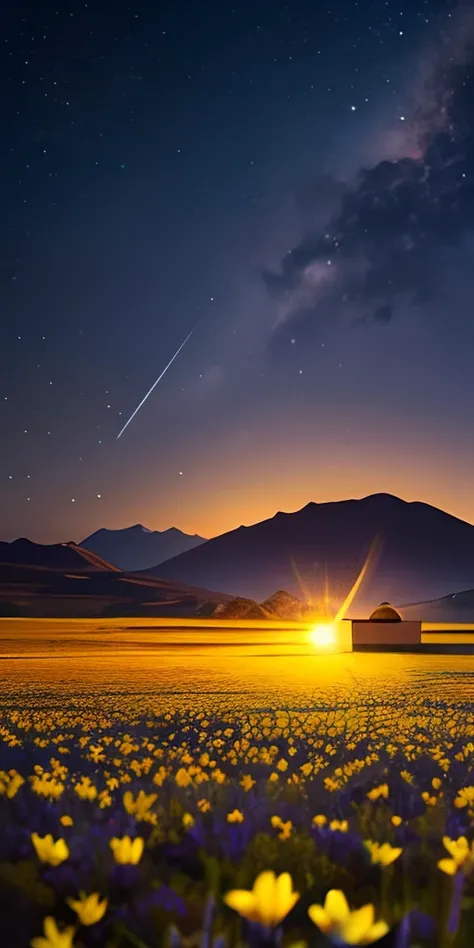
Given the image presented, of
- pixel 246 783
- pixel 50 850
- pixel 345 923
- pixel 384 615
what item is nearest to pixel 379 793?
pixel 246 783

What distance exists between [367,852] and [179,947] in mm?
1943

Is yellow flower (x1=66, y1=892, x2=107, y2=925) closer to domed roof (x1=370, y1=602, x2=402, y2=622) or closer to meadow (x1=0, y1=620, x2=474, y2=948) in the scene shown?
meadow (x1=0, y1=620, x2=474, y2=948)

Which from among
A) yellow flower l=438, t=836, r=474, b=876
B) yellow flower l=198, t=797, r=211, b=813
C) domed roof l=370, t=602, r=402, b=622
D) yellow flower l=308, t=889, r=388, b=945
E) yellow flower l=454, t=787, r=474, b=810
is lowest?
yellow flower l=198, t=797, r=211, b=813

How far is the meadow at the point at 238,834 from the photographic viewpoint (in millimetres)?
3141

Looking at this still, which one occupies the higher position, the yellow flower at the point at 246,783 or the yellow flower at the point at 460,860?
the yellow flower at the point at 460,860

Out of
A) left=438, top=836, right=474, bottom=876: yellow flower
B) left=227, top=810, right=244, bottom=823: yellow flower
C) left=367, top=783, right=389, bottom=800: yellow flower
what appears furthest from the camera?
left=367, top=783, right=389, bottom=800: yellow flower

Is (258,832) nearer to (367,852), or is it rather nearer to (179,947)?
(367,852)

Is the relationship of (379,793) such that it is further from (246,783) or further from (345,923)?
(345,923)

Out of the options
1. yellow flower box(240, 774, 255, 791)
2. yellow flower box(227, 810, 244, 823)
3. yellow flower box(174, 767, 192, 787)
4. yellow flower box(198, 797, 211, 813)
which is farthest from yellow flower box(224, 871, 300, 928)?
yellow flower box(174, 767, 192, 787)

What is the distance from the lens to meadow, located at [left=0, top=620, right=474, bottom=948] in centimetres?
314

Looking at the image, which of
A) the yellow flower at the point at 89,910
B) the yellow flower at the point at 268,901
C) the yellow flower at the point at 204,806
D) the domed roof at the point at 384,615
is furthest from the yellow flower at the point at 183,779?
the domed roof at the point at 384,615

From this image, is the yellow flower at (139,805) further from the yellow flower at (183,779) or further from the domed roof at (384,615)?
the domed roof at (384,615)

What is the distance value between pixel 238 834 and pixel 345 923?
A: 89.1 inches

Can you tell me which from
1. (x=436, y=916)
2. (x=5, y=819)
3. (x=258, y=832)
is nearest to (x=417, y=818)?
(x=258, y=832)
